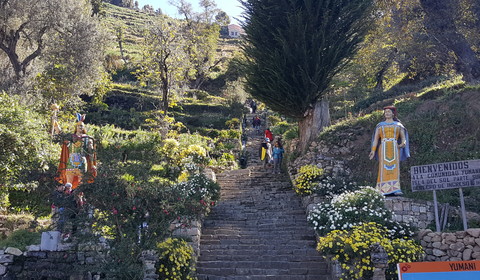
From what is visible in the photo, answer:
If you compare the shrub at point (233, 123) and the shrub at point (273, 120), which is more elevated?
the shrub at point (273, 120)

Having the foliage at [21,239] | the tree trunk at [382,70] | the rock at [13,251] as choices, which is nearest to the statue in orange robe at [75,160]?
the foliage at [21,239]

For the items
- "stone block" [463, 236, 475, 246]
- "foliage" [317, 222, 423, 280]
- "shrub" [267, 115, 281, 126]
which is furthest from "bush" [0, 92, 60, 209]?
"shrub" [267, 115, 281, 126]

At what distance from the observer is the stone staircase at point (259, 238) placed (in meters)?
11.2

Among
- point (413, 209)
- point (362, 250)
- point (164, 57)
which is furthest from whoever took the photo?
point (164, 57)

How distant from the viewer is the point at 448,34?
20266 mm

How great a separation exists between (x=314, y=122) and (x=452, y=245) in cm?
984

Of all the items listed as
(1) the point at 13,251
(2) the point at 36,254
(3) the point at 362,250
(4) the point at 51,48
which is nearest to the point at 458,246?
(3) the point at 362,250

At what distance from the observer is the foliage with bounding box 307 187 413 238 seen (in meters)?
11.3

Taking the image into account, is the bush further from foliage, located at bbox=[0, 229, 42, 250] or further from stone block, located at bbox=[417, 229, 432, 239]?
stone block, located at bbox=[417, 229, 432, 239]

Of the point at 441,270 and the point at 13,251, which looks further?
the point at 13,251

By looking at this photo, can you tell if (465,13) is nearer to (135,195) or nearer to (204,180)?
(204,180)

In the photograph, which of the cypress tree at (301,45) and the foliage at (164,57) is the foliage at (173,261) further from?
the foliage at (164,57)

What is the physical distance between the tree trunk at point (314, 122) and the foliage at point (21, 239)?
11.4 m

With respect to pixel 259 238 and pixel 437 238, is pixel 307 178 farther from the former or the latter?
pixel 437 238
